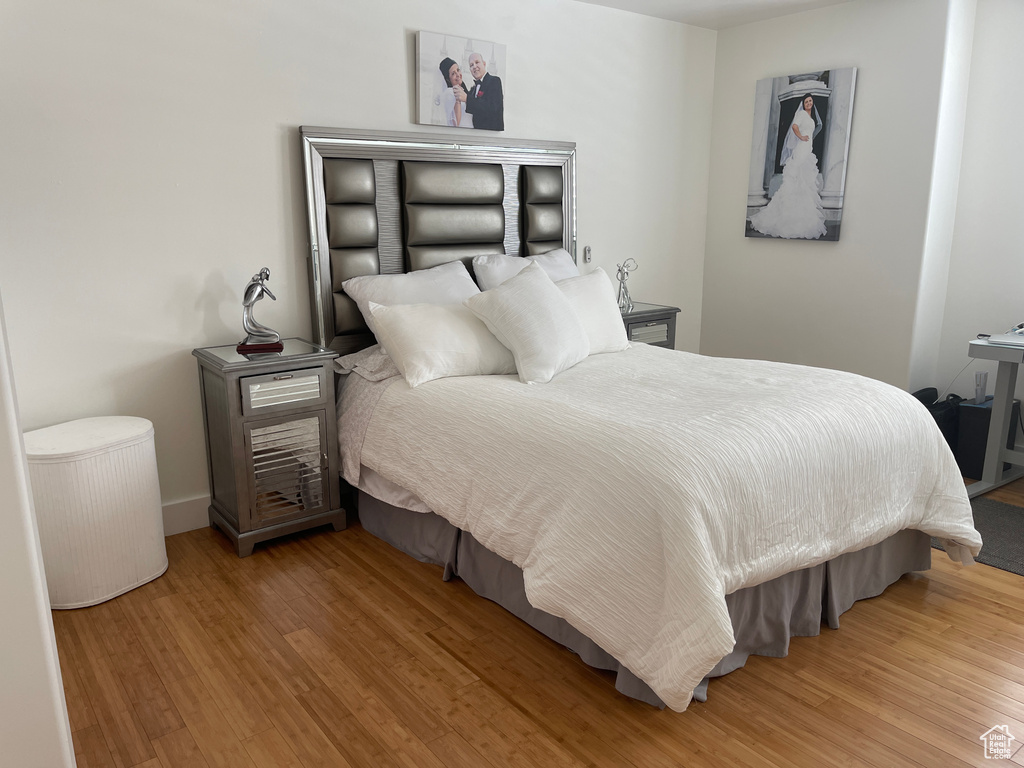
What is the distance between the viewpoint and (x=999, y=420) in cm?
367

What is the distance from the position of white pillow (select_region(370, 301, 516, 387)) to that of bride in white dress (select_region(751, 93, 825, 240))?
2456 millimetres

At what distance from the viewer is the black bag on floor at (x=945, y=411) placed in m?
4.02

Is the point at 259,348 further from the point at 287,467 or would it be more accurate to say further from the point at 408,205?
the point at 408,205

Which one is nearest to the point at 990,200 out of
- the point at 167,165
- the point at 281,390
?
the point at 281,390

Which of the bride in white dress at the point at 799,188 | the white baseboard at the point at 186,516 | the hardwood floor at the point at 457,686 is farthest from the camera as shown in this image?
the bride in white dress at the point at 799,188

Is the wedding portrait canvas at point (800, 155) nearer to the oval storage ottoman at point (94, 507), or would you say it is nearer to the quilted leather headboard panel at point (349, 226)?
the quilted leather headboard panel at point (349, 226)

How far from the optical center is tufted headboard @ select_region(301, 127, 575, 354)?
3.42 metres

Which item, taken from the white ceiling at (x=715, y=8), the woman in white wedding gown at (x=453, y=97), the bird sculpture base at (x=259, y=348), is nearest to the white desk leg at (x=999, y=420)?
the white ceiling at (x=715, y=8)

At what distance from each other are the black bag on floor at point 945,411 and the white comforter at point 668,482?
4.83 ft

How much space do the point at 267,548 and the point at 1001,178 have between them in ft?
14.1

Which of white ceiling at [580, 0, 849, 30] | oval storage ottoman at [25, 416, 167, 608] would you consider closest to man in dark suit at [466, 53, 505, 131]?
white ceiling at [580, 0, 849, 30]

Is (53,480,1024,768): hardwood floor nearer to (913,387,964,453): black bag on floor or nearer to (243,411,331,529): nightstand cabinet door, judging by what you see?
(243,411,331,529): nightstand cabinet door

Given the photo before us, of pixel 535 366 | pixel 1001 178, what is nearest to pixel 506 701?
pixel 535 366

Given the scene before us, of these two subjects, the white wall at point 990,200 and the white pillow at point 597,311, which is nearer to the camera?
the white pillow at point 597,311
